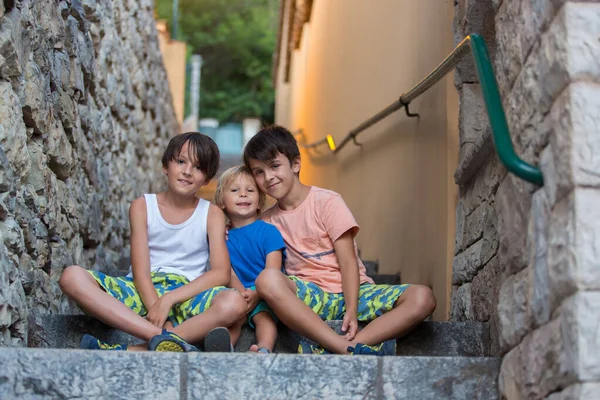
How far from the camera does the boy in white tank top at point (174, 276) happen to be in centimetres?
256

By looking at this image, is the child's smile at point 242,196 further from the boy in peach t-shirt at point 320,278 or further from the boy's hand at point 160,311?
the boy's hand at point 160,311

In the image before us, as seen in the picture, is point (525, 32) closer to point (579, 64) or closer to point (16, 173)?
point (579, 64)

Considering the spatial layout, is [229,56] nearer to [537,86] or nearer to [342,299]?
[342,299]

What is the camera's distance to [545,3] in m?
1.73

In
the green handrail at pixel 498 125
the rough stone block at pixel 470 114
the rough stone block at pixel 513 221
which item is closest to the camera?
the green handrail at pixel 498 125

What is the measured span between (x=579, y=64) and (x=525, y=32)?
0.29 m

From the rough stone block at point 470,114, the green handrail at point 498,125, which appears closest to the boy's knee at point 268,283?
the rough stone block at point 470,114

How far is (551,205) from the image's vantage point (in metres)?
1.68

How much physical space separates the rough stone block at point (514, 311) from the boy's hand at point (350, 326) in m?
0.68

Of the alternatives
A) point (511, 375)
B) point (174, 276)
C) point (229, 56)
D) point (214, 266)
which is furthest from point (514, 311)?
point (229, 56)

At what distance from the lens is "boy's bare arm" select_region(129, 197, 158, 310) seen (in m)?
2.79

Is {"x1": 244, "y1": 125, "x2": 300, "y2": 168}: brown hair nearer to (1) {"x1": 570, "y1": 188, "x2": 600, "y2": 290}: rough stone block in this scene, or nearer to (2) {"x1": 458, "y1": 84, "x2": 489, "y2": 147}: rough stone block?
(2) {"x1": 458, "y1": 84, "x2": 489, "y2": 147}: rough stone block

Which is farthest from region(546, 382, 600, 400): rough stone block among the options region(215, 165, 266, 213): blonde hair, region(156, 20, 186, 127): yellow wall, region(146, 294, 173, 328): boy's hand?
region(156, 20, 186, 127): yellow wall

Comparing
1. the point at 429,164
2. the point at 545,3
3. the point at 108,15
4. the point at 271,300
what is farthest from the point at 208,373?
the point at 108,15
